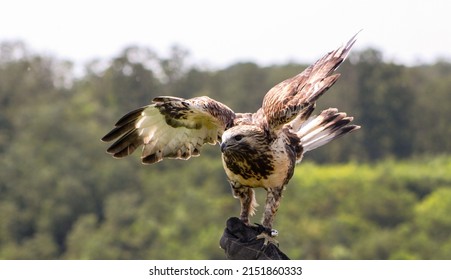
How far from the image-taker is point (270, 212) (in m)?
9.98

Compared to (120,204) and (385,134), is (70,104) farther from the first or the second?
(385,134)

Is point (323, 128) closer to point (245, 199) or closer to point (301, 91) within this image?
point (301, 91)

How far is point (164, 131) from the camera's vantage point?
34.5 feet

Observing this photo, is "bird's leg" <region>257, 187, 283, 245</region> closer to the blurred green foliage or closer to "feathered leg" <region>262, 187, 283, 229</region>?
"feathered leg" <region>262, 187, 283, 229</region>

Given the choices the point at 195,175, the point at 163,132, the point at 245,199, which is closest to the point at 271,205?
the point at 245,199

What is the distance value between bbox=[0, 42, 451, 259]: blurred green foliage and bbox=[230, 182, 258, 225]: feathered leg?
36.2m

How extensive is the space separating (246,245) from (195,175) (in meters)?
51.7

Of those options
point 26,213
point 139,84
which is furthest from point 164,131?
point 26,213

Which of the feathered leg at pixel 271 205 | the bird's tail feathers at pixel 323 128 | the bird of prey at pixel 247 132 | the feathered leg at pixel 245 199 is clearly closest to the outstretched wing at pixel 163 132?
the bird of prey at pixel 247 132

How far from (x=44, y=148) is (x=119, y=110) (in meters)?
11.2

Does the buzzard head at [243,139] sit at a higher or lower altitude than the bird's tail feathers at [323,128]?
lower

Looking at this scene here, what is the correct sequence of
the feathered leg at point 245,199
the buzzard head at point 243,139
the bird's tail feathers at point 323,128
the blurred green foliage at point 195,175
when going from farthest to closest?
the blurred green foliage at point 195,175 < the bird's tail feathers at point 323,128 < the feathered leg at point 245,199 < the buzzard head at point 243,139

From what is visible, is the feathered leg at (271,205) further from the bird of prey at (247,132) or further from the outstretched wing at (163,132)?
the outstretched wing at (163,132)

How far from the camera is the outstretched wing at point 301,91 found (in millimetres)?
9930
